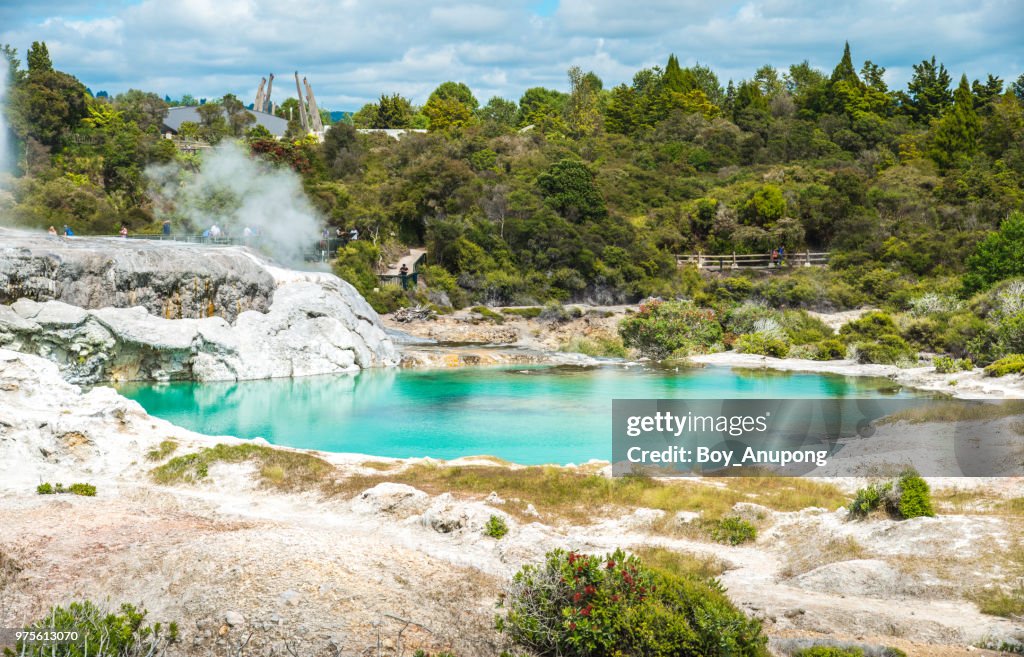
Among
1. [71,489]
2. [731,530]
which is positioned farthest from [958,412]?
[71,489]

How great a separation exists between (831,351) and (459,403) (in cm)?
1338

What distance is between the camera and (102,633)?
23.1 feet

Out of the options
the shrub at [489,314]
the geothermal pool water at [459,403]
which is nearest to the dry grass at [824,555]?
the geothermal pool water at [459,403]

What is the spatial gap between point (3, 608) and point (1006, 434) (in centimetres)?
1533

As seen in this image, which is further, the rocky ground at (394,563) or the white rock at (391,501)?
the white rock at (391,501)

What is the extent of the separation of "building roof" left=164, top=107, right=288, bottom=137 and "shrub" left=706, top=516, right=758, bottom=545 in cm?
6029

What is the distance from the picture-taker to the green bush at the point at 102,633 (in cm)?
687

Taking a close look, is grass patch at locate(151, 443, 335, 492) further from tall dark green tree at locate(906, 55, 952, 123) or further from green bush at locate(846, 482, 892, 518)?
tall dark green tree at locate(906, 55, 952, 123)

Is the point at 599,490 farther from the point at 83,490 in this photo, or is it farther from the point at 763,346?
the point at 763,346

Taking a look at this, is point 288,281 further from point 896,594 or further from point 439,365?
point 896,594

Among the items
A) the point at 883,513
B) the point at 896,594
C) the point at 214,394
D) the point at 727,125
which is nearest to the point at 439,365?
the point at 214,394

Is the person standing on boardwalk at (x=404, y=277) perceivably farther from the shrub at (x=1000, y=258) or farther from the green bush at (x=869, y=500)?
the green bush at (x=869, y=500)

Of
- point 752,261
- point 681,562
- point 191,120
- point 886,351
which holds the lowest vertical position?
point 681,562

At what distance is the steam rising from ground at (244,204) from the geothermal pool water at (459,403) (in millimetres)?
11715
